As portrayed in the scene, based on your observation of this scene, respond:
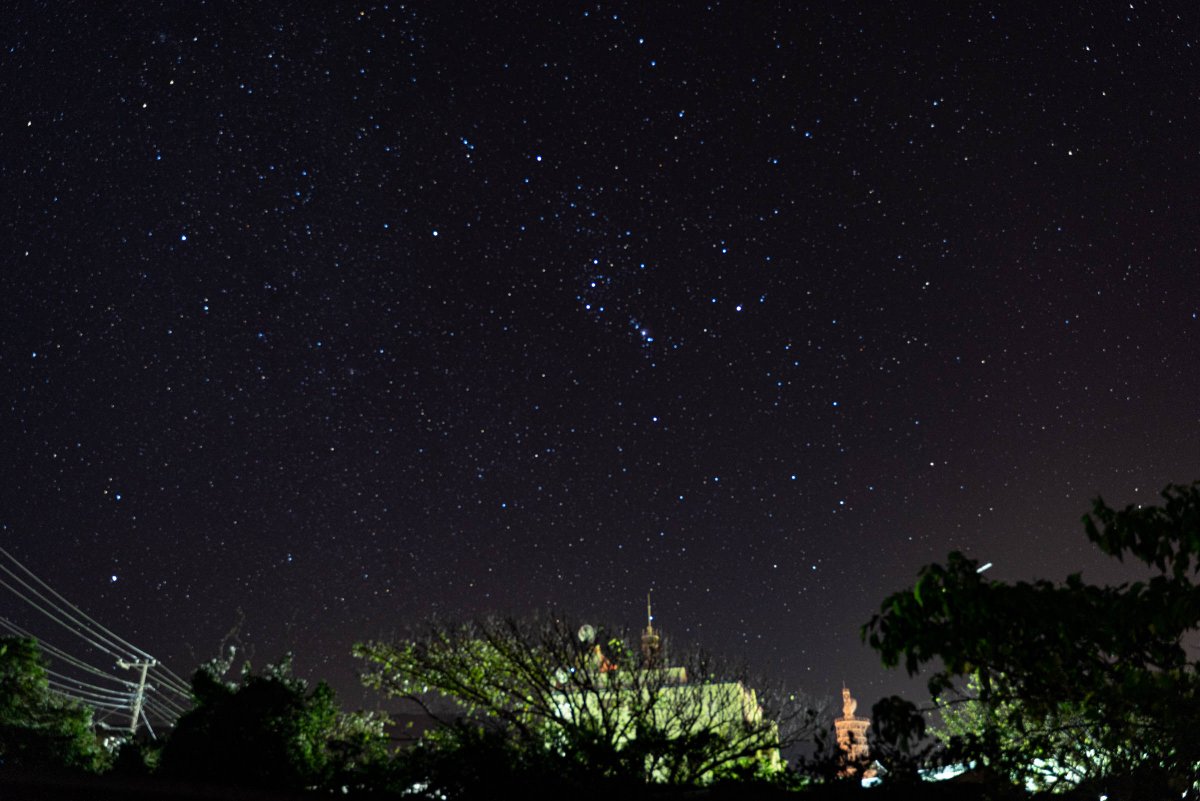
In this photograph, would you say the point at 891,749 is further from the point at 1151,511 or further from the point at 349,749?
the point at 349,749

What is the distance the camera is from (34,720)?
17016 millimetres

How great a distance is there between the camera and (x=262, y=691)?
8.97 metres

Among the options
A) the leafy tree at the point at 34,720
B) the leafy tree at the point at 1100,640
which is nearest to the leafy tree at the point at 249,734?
the leafy tree at the point at 1100,640

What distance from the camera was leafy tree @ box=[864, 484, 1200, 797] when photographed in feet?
11.4

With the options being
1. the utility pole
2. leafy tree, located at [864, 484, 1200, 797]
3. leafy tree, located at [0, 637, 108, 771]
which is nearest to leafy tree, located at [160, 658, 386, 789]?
leafy tree, located at [864, 484, 1200, 797]

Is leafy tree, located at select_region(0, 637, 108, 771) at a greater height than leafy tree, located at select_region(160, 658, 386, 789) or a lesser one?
greater

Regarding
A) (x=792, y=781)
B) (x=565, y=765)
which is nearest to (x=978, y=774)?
(x=792, y=781)

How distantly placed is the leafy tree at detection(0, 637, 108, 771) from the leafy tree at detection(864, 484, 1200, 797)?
696 inches

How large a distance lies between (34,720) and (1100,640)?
19.3 m

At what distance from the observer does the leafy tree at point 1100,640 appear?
3.48 metres

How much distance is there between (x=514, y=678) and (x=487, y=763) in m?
5.32

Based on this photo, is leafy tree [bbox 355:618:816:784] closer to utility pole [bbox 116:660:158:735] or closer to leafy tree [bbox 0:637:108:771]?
leafy tree [bbox 0:637:108:771]

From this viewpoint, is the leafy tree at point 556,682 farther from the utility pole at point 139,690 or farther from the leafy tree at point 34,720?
the utility pole at point 139,690

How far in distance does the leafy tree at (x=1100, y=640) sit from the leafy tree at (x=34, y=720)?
17674mm
